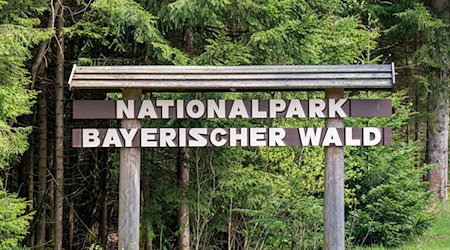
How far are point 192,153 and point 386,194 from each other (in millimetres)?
3313

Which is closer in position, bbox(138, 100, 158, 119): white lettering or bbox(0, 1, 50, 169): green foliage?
bbox(0, 1, 50, 169): green foliage

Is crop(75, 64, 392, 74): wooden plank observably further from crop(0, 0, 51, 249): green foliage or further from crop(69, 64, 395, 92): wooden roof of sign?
crop(0, 0, 51, 249): green foliage

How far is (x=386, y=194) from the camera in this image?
375 inches

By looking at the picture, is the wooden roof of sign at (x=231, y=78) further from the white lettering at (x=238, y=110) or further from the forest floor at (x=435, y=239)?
the forest floor at (x=435, y=239)

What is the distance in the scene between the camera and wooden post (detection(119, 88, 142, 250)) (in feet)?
20.3

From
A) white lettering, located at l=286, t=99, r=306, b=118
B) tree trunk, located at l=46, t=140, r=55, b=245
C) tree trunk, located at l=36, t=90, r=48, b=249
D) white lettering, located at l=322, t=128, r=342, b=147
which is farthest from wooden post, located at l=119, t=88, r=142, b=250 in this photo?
tree trunk, located at l=46, t=140, r=55, b=245

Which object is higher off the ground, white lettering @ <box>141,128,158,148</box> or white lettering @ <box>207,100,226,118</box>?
white lettering @ <box>207,100,226,118</box>

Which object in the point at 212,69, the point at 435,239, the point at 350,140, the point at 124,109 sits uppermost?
the point at 212,69

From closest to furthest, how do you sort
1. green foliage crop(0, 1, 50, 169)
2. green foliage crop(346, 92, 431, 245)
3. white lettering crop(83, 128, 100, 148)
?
green foliage crop(0, 1, 50, 169), white lettering crop(83, 128, 100, 148), green foliage crop(346, 92, 431, 245)

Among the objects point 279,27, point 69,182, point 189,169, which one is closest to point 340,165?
point 279,27

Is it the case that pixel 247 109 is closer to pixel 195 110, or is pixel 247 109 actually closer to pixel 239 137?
pixel 239 137

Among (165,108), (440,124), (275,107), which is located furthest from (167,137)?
(440,124)

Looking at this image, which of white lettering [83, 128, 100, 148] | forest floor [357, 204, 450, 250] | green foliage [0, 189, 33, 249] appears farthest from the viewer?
forest floor [357, 204, 450, 250]

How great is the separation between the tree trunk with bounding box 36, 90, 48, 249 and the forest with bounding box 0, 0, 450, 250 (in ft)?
0.08
